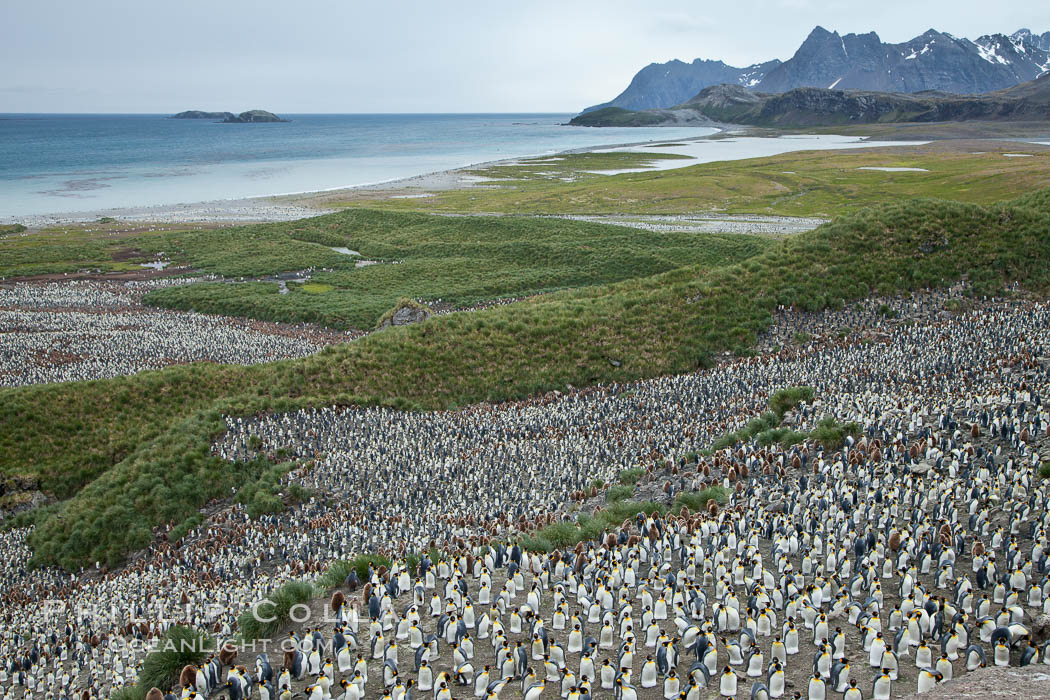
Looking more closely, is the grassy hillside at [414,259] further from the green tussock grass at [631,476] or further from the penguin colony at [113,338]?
the green tussock grass at [631,476]

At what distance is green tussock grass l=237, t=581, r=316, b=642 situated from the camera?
1237 centimetres

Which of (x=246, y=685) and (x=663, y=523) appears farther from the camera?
(x=663, y=523)

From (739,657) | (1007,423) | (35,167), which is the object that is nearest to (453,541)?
(739,657)

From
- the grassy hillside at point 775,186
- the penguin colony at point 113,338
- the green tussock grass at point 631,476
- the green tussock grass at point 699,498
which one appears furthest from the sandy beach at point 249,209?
the green tussock grass at point 699,498

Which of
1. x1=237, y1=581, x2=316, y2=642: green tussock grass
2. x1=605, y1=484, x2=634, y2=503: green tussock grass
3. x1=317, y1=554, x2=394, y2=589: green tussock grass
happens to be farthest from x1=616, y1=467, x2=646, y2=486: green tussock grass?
x1=237, y1=581, x2=316, y2=642: green tussock grass

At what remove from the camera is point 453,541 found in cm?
1661

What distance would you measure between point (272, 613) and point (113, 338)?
3434 centimetres

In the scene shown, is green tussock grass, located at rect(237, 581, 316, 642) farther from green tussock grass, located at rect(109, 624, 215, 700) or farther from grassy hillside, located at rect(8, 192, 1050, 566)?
grassy hillside, located at rect(8, 192, 1050, 566)

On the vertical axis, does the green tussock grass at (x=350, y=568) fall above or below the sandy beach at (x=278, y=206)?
below

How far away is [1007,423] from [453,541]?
13271 millimetres

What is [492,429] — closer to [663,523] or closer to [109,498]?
[663,523]

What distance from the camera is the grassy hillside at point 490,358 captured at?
2089 centimetres

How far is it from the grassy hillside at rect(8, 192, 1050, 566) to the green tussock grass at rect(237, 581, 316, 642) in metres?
8.58

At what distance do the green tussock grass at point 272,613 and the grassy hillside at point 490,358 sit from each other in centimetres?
858
